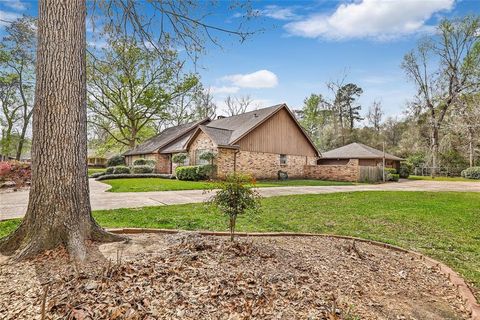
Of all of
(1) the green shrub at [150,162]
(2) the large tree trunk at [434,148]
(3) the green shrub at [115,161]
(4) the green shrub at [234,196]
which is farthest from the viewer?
(2) the large tree trunk at [434,148]

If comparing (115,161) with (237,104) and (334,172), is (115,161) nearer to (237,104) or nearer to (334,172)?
(237,104)

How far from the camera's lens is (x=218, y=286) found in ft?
7.60

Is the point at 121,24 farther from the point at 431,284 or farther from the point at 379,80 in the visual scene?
the point at 379,80

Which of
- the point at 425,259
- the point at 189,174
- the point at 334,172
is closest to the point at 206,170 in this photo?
the point at 189,174

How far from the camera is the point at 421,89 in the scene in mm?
30797

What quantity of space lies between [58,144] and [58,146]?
23mm

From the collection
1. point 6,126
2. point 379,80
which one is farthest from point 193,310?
point 6,126

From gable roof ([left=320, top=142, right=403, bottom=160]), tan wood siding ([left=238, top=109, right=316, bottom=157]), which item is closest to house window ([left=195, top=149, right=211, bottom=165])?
tan wood siding ([left=238, top=109, right=316, bottom=157])

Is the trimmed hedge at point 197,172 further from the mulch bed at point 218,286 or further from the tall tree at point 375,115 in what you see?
the tall tree at point 375,115

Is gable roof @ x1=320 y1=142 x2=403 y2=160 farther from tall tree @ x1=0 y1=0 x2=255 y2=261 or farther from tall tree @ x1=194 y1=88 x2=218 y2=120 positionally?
tall tree @ x1=0 y1=0 x2=255 y2=261

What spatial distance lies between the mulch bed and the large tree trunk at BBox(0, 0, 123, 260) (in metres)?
0.25

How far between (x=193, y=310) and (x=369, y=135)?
39.0 meters

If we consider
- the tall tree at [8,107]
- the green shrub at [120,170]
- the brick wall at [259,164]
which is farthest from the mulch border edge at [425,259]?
the tall tree at [8,107]

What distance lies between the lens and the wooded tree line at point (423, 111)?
26406mm
